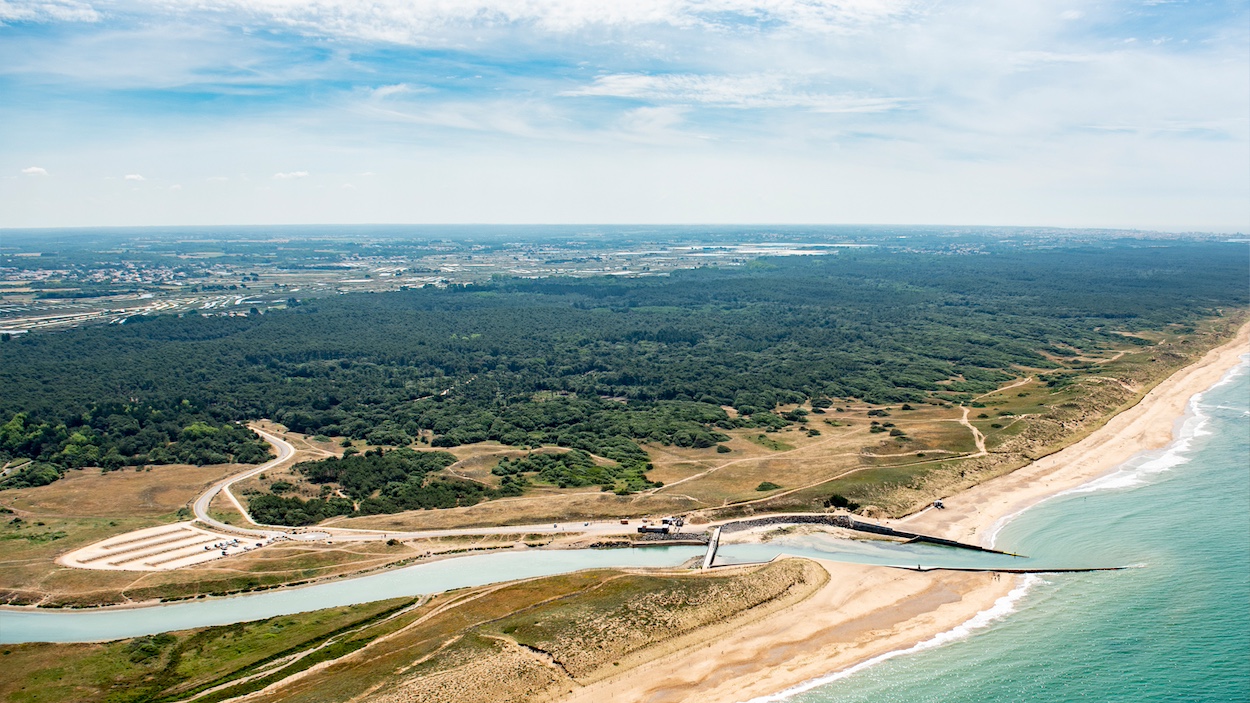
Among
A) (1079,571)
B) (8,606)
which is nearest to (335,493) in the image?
(8,606)

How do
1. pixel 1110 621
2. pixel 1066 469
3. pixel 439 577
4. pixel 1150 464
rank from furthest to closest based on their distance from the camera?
1. pixel 1150 464
2. pixel 1066 469
3. pixel 439 577
4. pixel 1110 621

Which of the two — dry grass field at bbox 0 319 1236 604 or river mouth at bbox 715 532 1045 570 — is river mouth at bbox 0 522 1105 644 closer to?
river mouth at bbox 715 532 1045 570

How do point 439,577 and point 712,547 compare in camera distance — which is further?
point 712,547

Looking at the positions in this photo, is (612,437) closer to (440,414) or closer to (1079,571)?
(440,414)

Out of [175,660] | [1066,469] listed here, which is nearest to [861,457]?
[1066,469]

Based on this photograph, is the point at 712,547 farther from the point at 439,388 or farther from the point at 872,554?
the point at 439,388

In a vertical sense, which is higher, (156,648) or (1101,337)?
(1101,337)

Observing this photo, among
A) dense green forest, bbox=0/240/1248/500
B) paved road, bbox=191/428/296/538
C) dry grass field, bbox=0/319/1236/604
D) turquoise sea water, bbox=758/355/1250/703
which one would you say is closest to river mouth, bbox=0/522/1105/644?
dry grass field, bbox=0/319/1236/604
